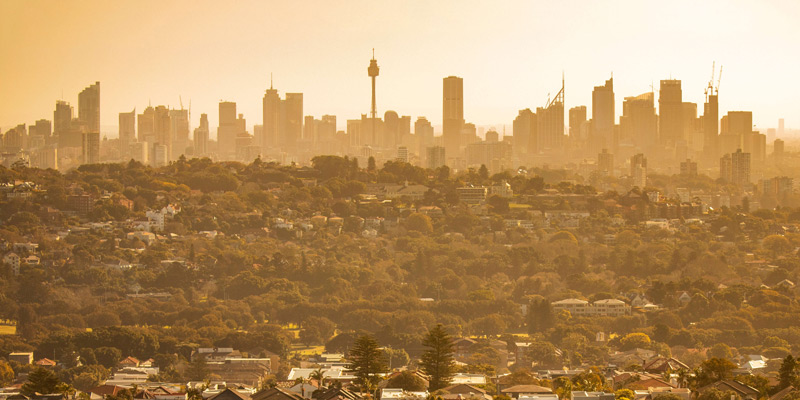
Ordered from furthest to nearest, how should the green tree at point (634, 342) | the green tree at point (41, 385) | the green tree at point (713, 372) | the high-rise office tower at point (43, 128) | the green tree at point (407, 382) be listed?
the high-rise office tower at point (43, 128)
the green tree at point (634, 342)
the green tree at point (407, 382)
the green tree at point (713, 372)
the green tree at point (41, 385)

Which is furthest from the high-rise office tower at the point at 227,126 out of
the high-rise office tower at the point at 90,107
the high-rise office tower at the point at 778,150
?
the high-rise office tower at the point at 778,150

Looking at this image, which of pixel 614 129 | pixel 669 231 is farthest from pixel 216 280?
pixel 614 129

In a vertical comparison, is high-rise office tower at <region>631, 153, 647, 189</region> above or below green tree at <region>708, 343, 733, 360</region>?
above

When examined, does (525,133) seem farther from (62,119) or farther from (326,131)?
(62,119)

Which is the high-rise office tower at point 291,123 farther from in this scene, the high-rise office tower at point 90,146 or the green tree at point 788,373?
the green tree at point 788,373

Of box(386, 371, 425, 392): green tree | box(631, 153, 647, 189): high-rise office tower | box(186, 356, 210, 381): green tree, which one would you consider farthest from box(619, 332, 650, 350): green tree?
box(631, 153, 647, 189): high-rise office tower

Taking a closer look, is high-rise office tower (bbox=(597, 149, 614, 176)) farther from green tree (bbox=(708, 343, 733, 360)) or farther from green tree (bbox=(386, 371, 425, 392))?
green tree (bbox=(386, 371, 425, 392))
